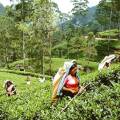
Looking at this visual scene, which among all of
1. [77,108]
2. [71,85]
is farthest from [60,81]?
[77,108]

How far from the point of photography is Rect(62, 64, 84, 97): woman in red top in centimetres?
1248

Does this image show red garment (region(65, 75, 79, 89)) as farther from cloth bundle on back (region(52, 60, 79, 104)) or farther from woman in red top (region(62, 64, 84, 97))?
cloth bundle on back (region(52, 60, 79, 104))

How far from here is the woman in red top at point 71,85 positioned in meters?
12.5

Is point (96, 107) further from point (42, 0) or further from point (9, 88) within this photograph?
point (42, 0)

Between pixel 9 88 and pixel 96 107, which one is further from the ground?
pixel 96 107

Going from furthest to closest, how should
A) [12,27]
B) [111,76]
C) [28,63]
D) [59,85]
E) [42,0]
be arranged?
[12,27]
[28,63]
[42,0]
[111,76]
[59,85]

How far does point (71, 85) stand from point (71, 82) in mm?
102

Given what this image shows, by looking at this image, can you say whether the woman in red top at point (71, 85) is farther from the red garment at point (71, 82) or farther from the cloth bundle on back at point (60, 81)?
the cloth bundle on back at point (60, 81)

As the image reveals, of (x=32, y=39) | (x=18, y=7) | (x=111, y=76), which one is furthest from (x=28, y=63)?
(x=111, y=76)

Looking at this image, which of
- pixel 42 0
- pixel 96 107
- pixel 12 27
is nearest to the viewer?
pixel 96 107

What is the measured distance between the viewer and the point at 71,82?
41.4 feet

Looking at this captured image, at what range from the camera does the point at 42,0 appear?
5519 cm

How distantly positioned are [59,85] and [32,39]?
6170 cm

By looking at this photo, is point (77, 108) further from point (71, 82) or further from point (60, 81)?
point (71, 82)
